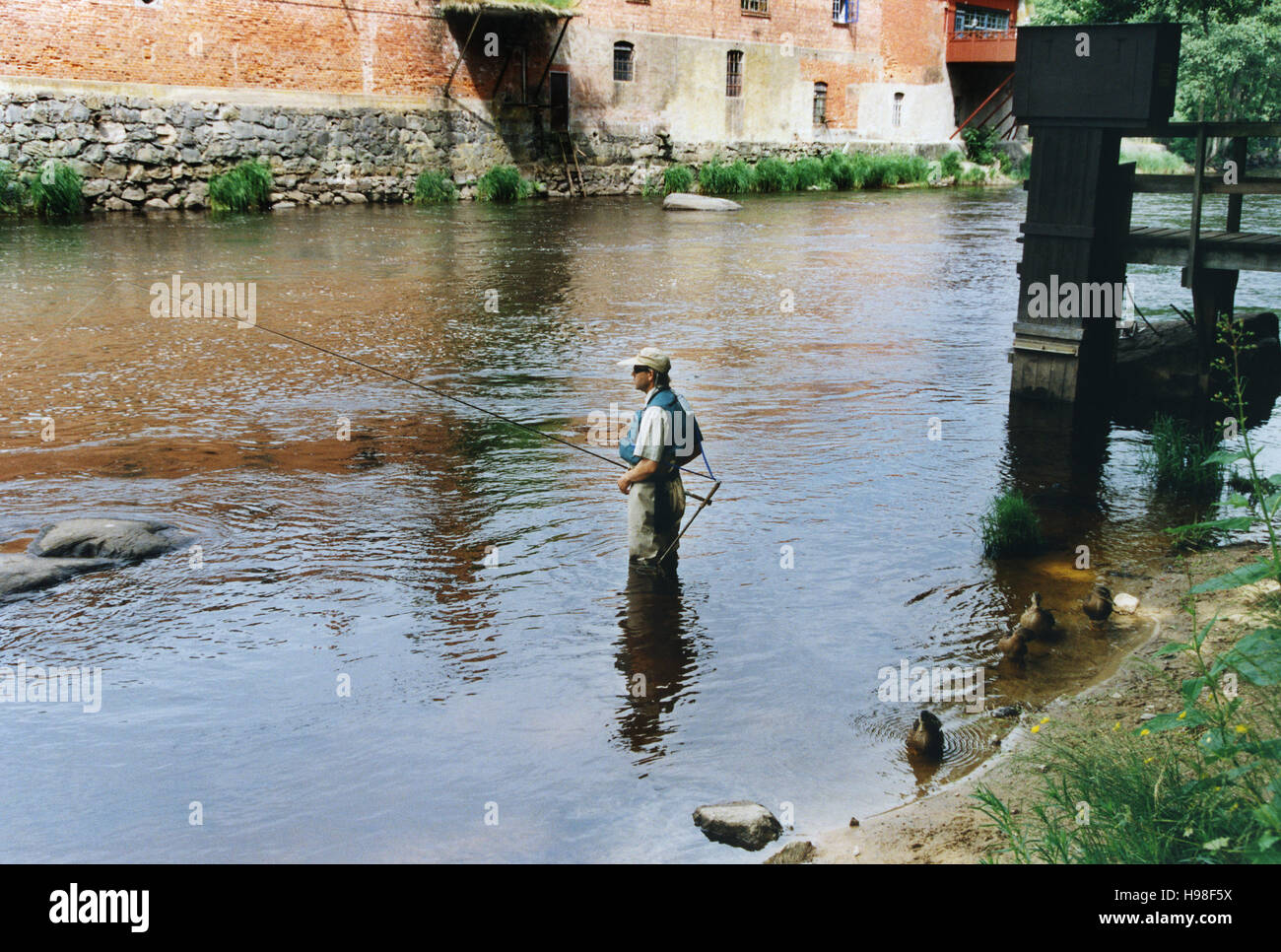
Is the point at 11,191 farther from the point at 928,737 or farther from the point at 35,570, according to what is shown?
the point at 928,737

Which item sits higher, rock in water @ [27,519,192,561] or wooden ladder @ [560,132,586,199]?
wooden ladder @ [560,132,586,199]

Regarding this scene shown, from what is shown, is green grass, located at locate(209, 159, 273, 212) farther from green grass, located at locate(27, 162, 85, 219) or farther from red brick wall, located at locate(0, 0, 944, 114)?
green grass, located at locate(27, 162, 85, 219)

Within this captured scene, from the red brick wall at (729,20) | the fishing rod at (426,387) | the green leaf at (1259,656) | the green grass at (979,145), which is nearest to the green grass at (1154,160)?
the green grass at (979,145)

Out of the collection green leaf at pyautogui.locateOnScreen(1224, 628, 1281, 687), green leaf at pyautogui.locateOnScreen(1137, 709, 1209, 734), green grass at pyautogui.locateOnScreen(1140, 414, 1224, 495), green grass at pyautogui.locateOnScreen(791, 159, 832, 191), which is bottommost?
green grass at pyautogui.locateOnScreen(1140, 414, 1224, 495)

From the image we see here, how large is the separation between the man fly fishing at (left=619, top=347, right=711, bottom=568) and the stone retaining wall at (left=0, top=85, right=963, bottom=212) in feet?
67.6

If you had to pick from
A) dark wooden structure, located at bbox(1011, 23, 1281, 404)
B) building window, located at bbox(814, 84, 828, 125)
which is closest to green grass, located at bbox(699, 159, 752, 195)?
building window, located at bbox(814, 84, 828, 125)

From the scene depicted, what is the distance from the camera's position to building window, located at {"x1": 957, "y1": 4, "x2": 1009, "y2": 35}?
46.2m

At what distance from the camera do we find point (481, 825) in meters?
4.82

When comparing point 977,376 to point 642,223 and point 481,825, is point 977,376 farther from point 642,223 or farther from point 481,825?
point 642,223

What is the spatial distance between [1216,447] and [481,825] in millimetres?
7228

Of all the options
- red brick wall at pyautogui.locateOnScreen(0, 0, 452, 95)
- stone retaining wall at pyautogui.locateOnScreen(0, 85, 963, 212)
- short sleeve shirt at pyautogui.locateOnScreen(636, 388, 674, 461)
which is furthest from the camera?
stone retaining wall at pyautogui.locateOnScreen(0, 85, 963, 212)

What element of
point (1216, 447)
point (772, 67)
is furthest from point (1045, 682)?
point (772, 67)

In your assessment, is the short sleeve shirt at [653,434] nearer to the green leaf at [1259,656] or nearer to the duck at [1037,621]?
the duck at [1037,621]

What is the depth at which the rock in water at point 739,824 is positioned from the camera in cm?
464
